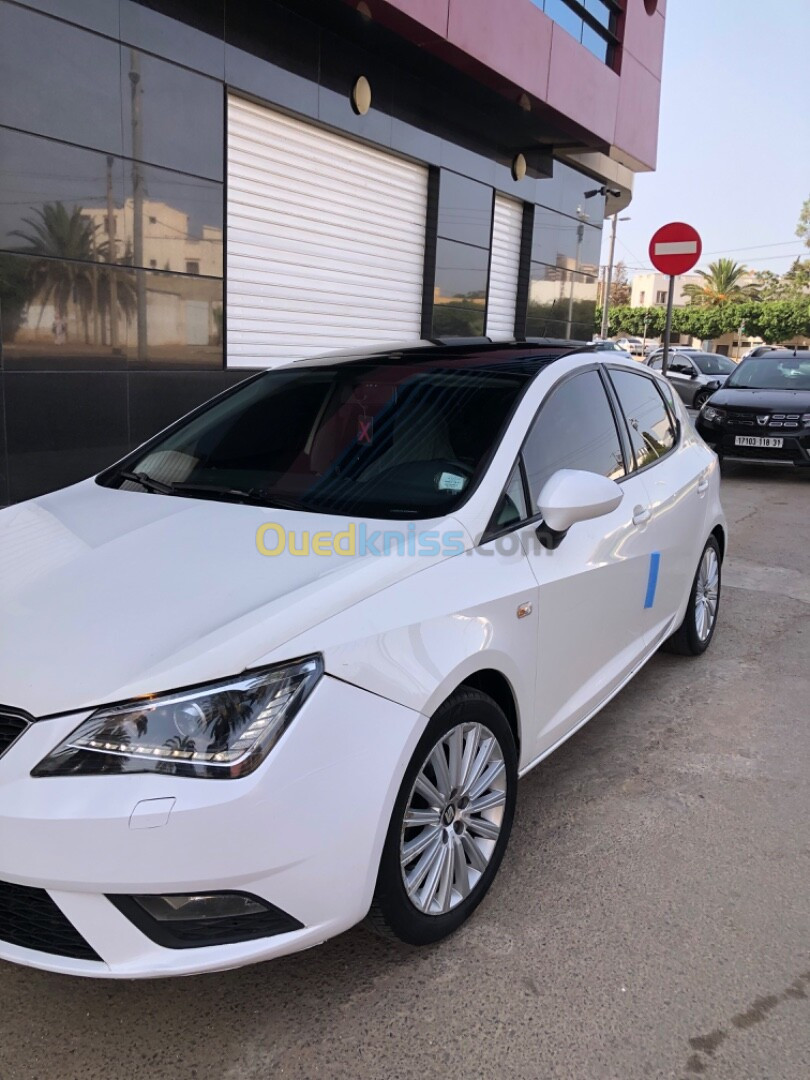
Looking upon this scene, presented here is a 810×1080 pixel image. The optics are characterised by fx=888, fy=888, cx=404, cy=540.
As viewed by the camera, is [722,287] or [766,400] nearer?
[766,400]

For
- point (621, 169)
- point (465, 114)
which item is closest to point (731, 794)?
point (465, 114)

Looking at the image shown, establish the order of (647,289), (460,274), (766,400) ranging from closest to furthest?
(766,400), (460,274), (647,289)

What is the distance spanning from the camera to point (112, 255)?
683 centimetres

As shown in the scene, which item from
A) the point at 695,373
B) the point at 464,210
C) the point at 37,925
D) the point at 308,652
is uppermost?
the point at 464,210

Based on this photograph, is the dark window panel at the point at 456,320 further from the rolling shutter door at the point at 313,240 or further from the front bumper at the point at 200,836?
the front bumper at the point at 200,836

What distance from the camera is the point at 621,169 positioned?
15.7 m

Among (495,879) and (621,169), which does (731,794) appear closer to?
(495,879)

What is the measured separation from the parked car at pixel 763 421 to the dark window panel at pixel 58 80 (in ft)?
26.5

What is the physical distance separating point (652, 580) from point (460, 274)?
8787mm

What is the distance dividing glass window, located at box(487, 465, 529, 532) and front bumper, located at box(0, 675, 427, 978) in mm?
852

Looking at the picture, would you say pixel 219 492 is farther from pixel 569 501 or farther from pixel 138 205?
pixel 138 205

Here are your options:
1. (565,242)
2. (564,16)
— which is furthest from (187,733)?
(565,242)

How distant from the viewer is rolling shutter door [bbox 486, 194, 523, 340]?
1265cm

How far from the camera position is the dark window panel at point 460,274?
11336mm
